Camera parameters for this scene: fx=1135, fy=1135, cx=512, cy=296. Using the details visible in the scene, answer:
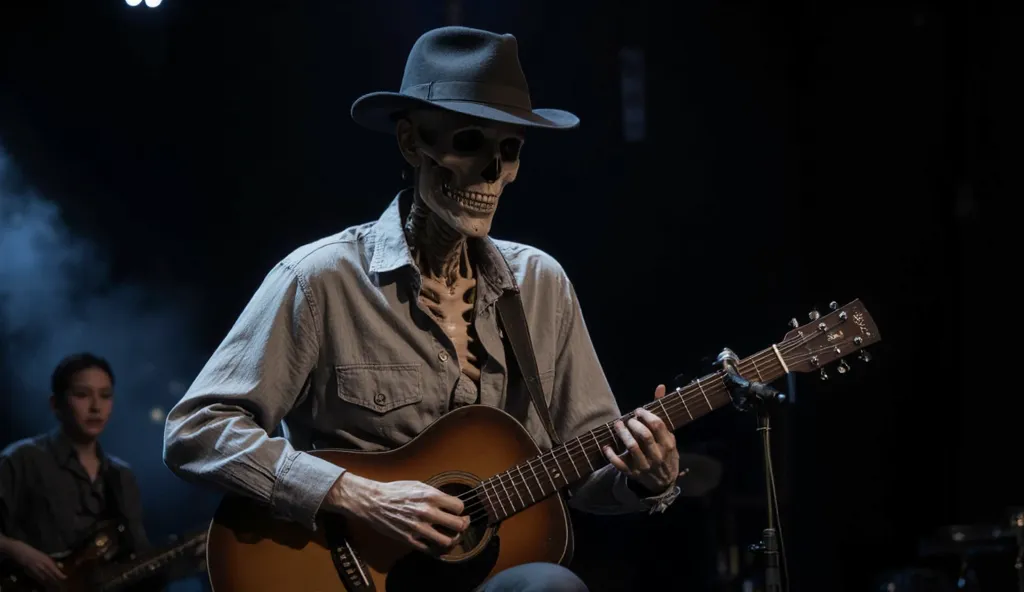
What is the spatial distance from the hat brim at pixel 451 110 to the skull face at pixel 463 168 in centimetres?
5

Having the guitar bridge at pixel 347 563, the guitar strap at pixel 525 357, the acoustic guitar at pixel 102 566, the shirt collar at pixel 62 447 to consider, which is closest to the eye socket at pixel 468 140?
the guitar strap at pixel 525 357

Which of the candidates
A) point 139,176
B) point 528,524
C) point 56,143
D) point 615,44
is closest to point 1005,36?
point 615,44

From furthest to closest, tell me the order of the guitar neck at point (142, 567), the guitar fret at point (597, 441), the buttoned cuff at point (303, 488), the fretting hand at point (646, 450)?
the guitar neck at point (142, 567), the guitar fret at point (597, 441), the fretting hand at point (646, 450), the buttoned cuff at point (303, 488)

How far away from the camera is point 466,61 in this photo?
3217mm

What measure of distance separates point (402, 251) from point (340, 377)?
1.30 ft

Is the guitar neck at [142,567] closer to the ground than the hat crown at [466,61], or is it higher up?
closer to the ground

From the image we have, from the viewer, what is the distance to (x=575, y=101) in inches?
221

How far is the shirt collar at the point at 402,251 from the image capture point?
125 inches

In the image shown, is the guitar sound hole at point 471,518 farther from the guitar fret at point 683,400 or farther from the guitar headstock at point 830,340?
the guitar headstock at point 830,340

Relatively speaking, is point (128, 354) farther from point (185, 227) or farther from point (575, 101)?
point (575, 101)

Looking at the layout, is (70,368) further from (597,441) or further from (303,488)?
(597,441)

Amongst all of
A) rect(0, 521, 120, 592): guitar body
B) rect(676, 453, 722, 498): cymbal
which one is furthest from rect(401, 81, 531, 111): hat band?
rect(0, 521, 120, 592): guitar body

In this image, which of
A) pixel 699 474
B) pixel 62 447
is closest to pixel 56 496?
pixel 62 447

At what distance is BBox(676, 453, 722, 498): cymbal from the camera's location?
16.6ft
